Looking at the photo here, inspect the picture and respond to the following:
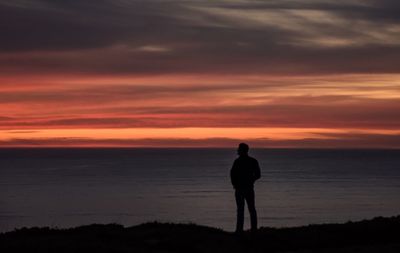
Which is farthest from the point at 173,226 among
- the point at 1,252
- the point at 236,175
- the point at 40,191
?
the point at 40,191

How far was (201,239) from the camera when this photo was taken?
2103cm

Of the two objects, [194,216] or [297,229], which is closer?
[297,229]

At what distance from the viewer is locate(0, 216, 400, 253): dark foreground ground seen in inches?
771

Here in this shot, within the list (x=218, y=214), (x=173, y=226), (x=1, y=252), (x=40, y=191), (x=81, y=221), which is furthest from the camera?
(x=40, y=191)

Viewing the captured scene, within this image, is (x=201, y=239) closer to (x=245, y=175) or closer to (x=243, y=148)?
(x=245, y=175)

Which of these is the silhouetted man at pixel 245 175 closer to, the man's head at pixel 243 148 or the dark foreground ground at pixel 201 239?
the man's head at pixel 243 148

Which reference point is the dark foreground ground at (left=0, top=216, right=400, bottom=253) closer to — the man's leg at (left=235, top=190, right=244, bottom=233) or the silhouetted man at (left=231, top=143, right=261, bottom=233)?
the man's leg at (left=235, top=190, right=244, bottom=233)

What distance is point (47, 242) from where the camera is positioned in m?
19.7

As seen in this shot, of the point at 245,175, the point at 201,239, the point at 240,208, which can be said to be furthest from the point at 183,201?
the point at 201,239

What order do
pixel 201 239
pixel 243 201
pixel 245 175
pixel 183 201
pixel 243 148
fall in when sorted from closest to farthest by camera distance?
1. pixel 201 239
2. pixel 243 148
3. pixel 245 175
4. pixel 243 201
5. pixel 183 201

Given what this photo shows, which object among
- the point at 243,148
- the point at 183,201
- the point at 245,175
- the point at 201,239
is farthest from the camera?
Answer: the point at 183,201

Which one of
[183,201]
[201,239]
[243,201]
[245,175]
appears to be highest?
[183,201]

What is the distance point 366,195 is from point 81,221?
185ft

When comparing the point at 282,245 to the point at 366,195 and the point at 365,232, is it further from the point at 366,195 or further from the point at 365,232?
the point at 366,195
